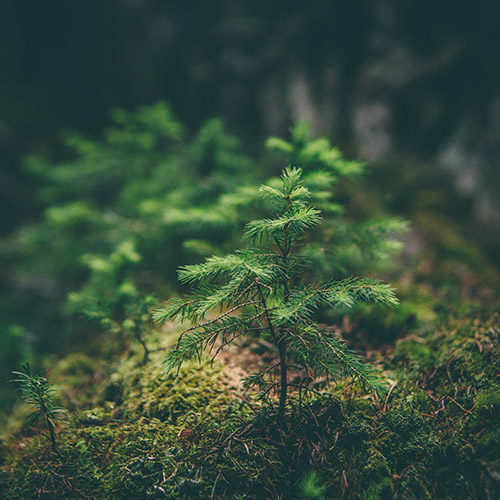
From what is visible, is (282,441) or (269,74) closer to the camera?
(282,441)

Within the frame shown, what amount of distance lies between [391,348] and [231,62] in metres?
A: 6.47

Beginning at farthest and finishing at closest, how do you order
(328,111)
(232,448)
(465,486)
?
(328,111) → (232,448) → (465,486)

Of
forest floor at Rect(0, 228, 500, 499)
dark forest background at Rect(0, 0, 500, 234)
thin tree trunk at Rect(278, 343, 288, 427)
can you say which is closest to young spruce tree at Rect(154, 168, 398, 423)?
thin tree trunk at Rect(278, 343, 288, 427)

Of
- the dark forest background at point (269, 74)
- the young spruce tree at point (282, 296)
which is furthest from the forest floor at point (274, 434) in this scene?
the dark forest background at point (269, 74)

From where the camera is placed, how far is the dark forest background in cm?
532

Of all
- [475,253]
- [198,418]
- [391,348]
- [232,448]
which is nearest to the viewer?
[232,448]

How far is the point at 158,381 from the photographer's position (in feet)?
7.62

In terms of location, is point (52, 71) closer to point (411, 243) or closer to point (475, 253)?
point (411, 243)

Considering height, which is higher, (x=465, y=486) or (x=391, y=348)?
(x=391, y=348)

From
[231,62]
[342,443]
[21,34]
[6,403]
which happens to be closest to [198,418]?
[342,443]

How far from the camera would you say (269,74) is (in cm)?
618

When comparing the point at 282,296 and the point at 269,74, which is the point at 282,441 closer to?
the point at 282,296

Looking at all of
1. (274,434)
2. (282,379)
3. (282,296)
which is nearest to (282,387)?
(282,379)

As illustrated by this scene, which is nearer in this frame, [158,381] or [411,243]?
[158,381]
